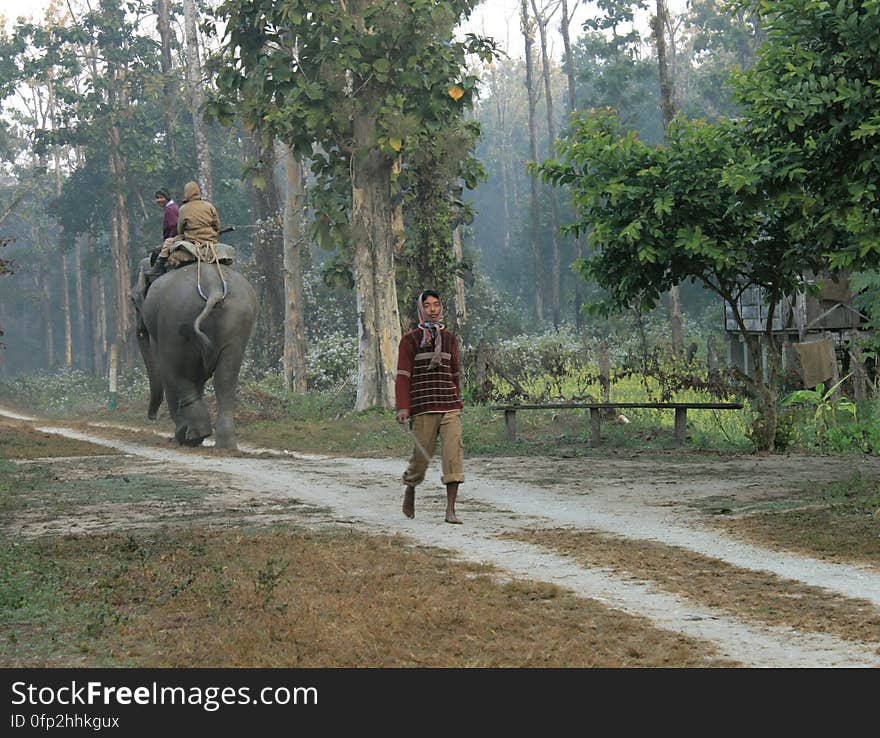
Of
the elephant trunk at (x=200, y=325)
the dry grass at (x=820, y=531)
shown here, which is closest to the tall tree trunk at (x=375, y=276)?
the elephant trunk at (x=200, y=325)

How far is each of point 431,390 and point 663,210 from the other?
5016 mm

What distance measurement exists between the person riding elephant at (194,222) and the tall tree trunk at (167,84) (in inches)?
1194

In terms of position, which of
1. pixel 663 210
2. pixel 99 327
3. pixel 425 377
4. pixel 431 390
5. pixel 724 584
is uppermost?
pixel 99 327

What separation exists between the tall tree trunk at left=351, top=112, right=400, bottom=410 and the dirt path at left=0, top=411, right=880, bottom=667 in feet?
22.3

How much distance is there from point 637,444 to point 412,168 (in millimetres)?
10440

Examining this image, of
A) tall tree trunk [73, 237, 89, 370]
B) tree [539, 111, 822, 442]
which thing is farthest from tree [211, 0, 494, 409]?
tall tree trunk [73, 237, 89, 370]

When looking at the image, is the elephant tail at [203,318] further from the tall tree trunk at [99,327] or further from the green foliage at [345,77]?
the tall tree trunk at [99,327]

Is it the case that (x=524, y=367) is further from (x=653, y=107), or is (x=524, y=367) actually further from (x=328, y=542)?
(x=653, y=107)

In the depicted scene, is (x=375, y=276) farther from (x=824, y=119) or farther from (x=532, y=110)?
(x=532, y=110)

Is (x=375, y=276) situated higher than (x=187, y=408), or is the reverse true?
(x=375, y=276)

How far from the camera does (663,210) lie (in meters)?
14.3

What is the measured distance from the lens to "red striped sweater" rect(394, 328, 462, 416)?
416 inches

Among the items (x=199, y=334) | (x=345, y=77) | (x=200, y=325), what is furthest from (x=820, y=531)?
(x=345, y=77)

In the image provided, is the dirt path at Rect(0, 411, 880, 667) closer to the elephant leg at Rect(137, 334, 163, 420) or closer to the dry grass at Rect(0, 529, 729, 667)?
the dry grass at Rect(0, 529, 729, 667)
